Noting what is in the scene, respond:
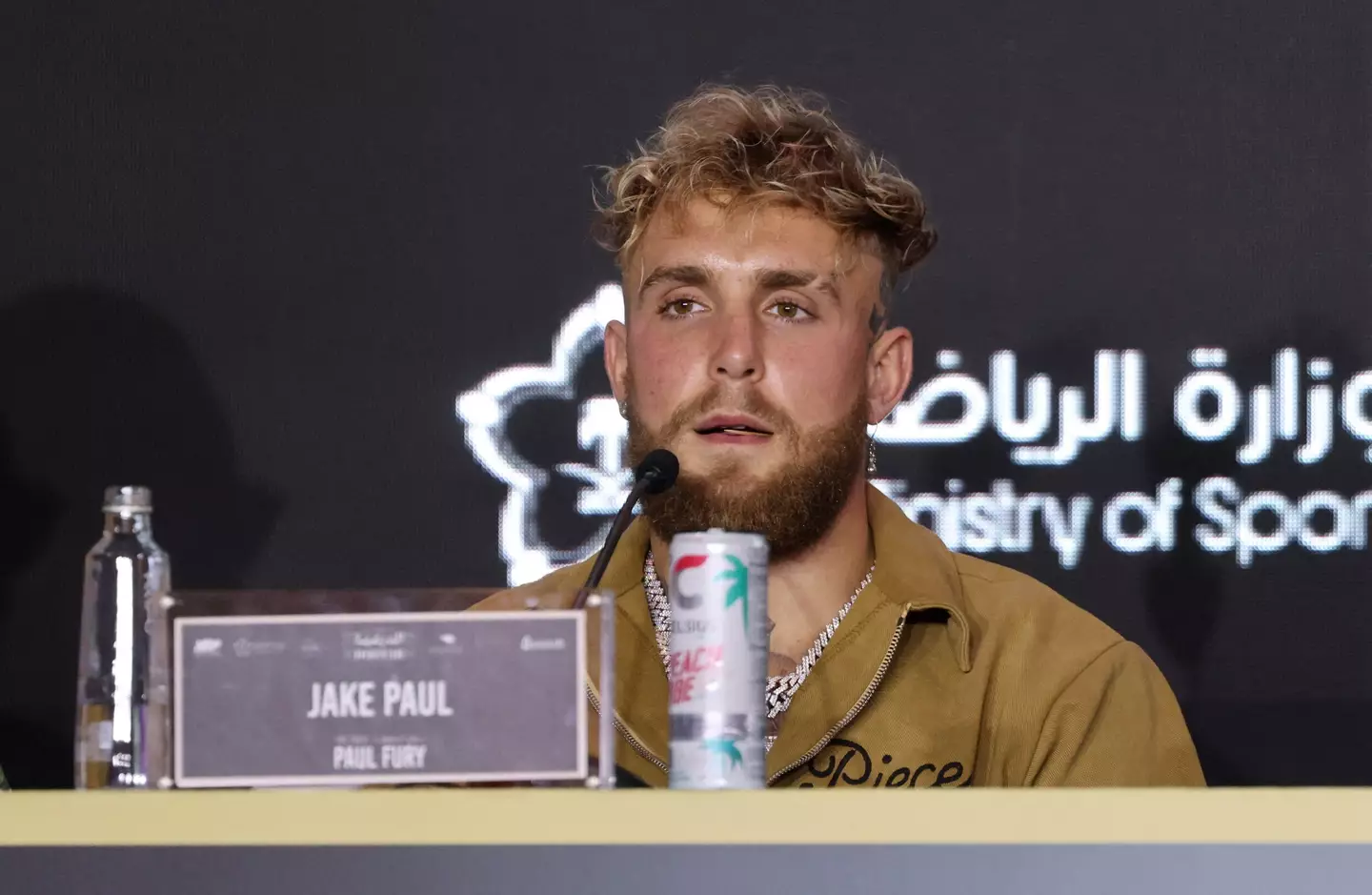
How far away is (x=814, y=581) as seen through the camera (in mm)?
1836

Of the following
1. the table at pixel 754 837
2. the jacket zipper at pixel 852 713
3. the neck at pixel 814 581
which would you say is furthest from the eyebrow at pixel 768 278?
the table at pixel 754 837

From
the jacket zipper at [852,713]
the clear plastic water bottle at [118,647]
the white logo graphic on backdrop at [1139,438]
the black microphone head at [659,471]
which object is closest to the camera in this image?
the clear plastic water bottle at [118,647]

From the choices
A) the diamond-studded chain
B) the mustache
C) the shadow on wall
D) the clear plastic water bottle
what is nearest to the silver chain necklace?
the diamond-studded chain

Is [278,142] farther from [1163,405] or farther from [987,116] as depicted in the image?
[1163,405]

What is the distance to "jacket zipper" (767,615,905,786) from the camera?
5.51 ft

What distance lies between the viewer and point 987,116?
107 inches

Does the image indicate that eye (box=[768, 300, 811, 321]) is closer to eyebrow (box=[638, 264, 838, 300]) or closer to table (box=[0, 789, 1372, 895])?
eyebrow (box=[638, 264, 838, 300])

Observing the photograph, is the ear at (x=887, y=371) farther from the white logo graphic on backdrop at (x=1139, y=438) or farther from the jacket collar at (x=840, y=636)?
the white logo graphic on backdrop at (x=1139, y=438)

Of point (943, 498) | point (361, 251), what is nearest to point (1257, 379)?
point (943, 498)

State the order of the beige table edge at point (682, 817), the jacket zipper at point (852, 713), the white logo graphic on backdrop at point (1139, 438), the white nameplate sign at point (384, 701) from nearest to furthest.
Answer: the beige table edge at point (682, 817), the white nameplate sign at point (384, 701), the jacket zipper at point (852, 713), the white logo graphic on backdrop at point (1139, 438)

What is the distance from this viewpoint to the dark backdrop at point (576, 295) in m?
2.65

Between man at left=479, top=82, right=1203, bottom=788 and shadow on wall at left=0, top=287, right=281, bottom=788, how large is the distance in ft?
3.61

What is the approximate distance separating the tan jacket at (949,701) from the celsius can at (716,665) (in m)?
0.68

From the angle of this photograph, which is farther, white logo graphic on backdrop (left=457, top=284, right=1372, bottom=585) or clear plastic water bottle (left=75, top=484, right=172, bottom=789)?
white logo graphic on backdrop (left=457, top=284, right=1372, bottom=585)
